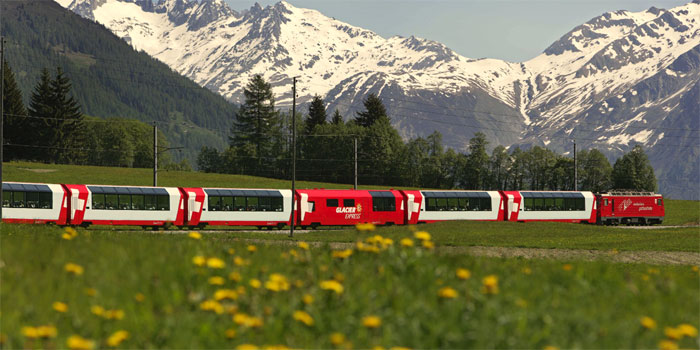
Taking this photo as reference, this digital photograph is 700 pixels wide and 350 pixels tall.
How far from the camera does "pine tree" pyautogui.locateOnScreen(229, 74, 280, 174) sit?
144125 millimetres

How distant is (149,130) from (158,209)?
141651 mm

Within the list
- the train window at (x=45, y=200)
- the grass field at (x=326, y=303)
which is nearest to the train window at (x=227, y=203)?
the train window at (x=45, y=200)

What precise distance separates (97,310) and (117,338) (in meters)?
0.96

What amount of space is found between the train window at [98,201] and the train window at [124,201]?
1350 mm

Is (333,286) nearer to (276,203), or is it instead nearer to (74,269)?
(74,269)

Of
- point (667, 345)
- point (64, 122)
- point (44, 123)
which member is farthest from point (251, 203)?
point (64, 122)

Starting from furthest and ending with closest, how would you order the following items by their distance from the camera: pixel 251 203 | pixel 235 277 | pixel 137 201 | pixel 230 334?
pixel 251 203
pixel 137 201
pixel 235 277
pixel 230 334

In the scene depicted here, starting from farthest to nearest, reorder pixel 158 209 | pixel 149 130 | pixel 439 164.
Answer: pixel 149 130, pixel 439 164, pixel 158 209

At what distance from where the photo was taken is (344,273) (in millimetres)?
9500

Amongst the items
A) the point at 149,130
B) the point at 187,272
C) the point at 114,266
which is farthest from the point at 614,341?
the point at 149,130

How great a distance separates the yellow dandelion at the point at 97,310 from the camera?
7.48 metres

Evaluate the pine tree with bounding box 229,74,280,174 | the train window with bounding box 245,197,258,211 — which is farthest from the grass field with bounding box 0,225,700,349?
the pine tree with bounding box 229,74,280,174

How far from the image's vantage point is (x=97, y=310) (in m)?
7.48

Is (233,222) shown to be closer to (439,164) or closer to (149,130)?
(439,164)
